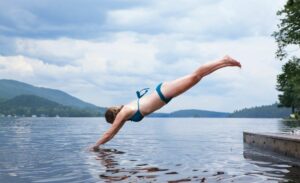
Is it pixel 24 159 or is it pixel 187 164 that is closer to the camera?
pixel 187 164

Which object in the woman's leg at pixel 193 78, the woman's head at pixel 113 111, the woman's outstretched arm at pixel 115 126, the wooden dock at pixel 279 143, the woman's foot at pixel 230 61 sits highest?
the woman's foot at pixel 230 61

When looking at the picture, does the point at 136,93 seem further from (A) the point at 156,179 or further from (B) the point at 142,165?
(B) the point at 142,165

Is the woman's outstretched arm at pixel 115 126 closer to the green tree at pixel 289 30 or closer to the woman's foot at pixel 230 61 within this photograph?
the woman's foot at pixel 230 61

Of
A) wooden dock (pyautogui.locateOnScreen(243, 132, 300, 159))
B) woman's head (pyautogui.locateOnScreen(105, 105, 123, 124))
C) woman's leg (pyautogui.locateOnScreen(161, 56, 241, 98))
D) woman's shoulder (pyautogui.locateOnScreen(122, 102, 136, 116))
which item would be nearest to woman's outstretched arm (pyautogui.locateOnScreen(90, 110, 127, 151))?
woman's shoulder (pyautogui.locateOnScreen(122, 102, 136, 116))

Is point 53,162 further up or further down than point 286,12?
further down

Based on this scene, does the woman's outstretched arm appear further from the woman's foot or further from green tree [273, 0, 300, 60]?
green tree [273, 0, 300, 60]

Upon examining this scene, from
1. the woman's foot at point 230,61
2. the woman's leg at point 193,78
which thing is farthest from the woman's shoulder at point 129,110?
the woman's foot at point 230,61

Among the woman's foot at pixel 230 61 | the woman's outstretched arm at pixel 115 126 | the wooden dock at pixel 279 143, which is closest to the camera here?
the woman's foot at pixel 230 61


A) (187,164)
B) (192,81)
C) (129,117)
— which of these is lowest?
(187,164)

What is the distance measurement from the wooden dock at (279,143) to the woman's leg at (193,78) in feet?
33.9

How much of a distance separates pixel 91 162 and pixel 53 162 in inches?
66.6

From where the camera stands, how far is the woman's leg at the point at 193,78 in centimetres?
1034

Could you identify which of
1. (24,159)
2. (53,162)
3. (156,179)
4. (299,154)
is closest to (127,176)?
(156,179)

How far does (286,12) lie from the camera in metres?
47.6
